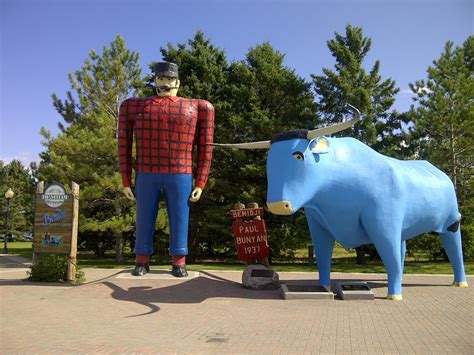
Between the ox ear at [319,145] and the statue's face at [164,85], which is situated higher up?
the statue's face at [164,85]

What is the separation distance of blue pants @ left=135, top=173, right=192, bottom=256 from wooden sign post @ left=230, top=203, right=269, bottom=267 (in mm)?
1416

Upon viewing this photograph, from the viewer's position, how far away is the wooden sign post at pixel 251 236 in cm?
1062

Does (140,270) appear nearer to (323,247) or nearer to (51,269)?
(51,269)

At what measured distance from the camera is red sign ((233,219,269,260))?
34.8ft

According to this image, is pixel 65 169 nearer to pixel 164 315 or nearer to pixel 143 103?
pixel 143 103

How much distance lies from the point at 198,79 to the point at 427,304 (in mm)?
14645

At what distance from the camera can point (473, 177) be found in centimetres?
1866

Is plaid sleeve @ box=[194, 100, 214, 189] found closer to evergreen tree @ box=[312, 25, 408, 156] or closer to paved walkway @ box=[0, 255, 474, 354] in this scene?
paved walkway @ box=[0, 255, 474, 354]

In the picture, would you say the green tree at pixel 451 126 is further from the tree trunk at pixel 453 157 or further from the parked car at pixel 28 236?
the parked car at pixel 28 236

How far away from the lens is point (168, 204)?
1010 centimetres

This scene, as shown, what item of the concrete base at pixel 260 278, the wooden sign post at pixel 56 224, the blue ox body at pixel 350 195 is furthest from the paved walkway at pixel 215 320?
the blue ox body at pixel 350 195

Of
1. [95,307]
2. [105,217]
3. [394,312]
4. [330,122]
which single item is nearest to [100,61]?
[105,217]

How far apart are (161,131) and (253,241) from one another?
11.4ft

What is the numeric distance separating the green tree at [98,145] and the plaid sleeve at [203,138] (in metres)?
6.54
